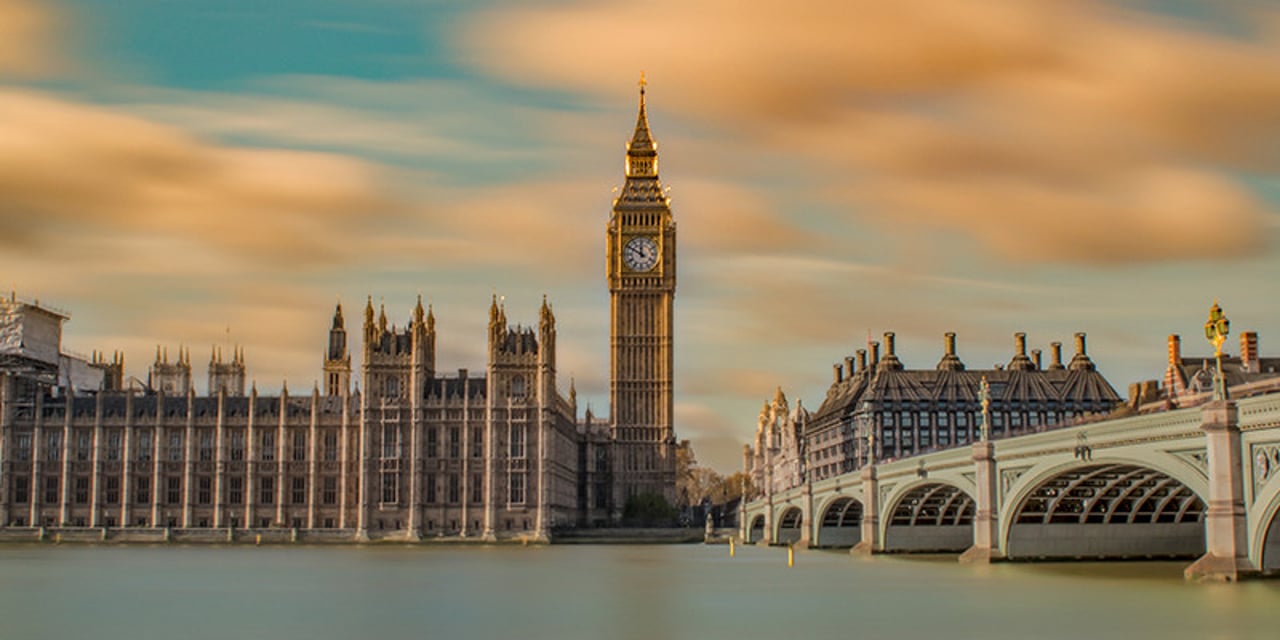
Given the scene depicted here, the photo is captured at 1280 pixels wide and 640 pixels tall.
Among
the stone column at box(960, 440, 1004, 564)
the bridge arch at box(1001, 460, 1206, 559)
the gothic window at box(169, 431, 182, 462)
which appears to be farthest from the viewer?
the gothic window at box(169, 431, 182, 462)

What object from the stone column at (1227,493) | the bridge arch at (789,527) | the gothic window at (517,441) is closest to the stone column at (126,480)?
the gothic window at (517,441)

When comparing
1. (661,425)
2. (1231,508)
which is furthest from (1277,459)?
(661,425)

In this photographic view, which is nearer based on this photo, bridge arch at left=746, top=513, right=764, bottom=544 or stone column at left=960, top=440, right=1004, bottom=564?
stone column at left=960, top=440, right=1004, bottom=564

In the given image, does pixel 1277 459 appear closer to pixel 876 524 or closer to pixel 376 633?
pixel 376 633

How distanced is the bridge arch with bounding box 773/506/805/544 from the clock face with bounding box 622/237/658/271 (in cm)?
4166

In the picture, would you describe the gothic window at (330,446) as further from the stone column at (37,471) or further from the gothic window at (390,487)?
the stone column at (37,471)

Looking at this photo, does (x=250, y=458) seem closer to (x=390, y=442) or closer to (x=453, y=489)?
(x=390, y=442)

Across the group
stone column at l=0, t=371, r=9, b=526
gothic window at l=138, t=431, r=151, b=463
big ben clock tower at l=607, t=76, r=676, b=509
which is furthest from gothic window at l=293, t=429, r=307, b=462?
big ben clock tower at l=607, t=76, r=676, b=509

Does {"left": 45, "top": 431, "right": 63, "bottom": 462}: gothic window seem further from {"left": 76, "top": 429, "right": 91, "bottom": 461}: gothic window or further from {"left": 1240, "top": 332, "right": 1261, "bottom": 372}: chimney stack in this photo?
{"left": 1240, "top": 332, "right": 1261, "bottom": 372}: chimney stack

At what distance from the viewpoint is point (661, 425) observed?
178875mm

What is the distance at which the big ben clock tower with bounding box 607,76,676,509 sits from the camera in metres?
178

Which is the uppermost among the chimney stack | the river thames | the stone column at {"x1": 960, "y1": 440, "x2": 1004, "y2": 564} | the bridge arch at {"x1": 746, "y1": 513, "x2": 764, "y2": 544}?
the chimney stack

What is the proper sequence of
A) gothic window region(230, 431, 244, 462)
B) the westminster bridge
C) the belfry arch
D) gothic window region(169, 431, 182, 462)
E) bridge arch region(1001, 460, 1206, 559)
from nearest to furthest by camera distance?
the westminster bridge, bridge arch region(1001, 460, 1206, 559), the belfry arch, gothic window region(230, 431, 244, 462), gothic window region(169, 431, 182, 462)

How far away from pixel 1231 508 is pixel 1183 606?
4088mm
